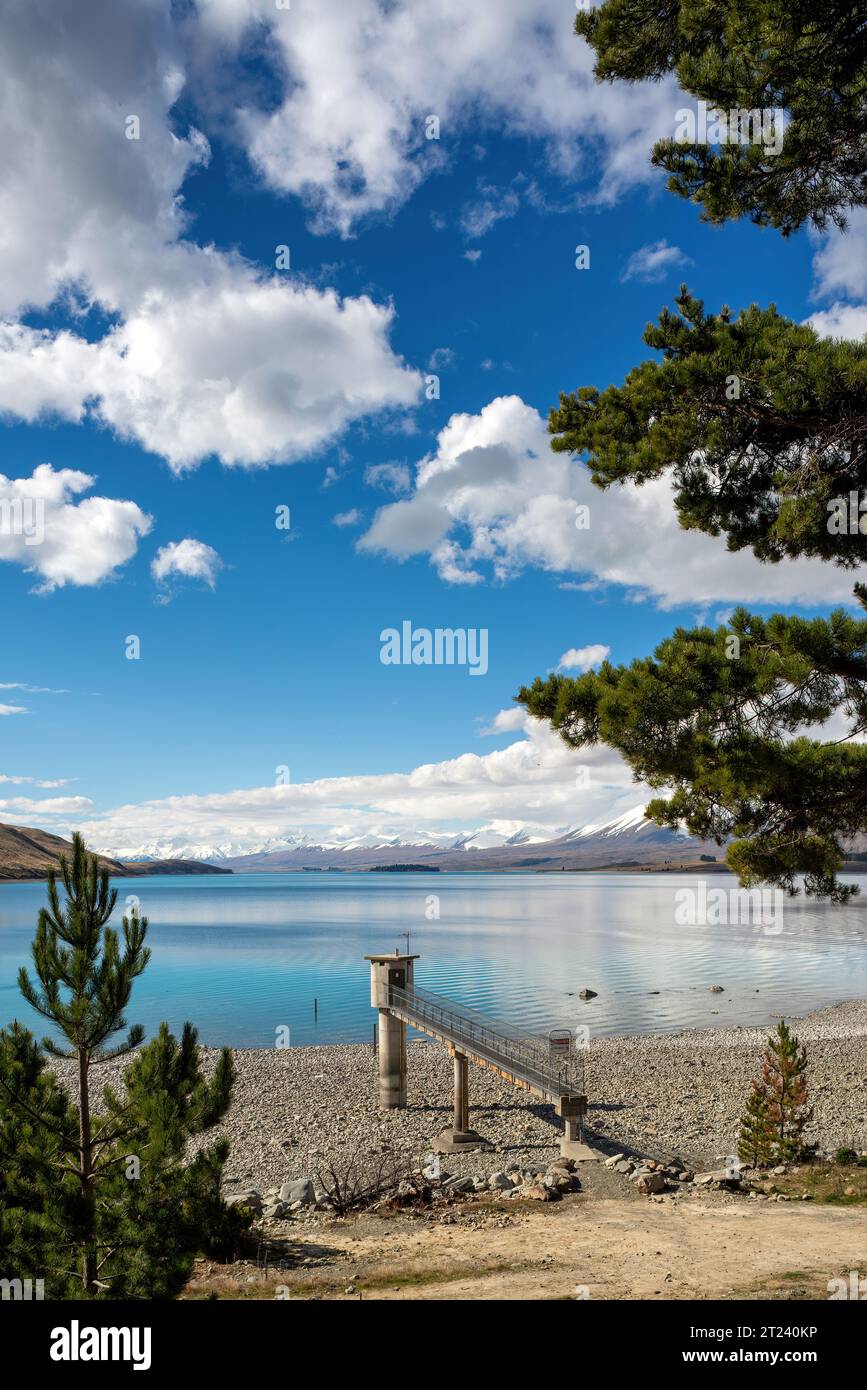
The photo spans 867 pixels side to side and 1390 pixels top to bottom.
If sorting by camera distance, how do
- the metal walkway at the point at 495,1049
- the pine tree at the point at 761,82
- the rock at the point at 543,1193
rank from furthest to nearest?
the metal walkway at the point at 495,1049 < the rock at the point at 543,1193 < the pine tree at the point at 761,82

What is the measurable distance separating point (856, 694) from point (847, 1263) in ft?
26.8

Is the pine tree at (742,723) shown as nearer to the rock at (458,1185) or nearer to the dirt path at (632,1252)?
the dirt path at (632,1252)

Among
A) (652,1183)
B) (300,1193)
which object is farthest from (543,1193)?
(300,1193)

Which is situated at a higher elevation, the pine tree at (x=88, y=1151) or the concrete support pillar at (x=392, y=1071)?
the pine tree at (x=88, y=1151)

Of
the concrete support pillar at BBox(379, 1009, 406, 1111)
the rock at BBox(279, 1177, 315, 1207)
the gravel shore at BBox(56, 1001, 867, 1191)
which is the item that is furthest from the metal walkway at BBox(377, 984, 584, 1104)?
the rock at BBox(279, 1177, 315, 1207)

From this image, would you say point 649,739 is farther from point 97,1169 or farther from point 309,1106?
point 309,1106

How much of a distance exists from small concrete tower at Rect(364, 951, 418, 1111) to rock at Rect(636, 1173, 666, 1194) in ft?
39.0

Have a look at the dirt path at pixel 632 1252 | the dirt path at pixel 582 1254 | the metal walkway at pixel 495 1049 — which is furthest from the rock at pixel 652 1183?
the metal walkway at pixel 495 1049

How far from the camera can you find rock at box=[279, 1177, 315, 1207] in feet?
63.2

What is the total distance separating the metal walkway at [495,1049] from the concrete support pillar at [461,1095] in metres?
0.52

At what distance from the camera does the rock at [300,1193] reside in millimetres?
19250

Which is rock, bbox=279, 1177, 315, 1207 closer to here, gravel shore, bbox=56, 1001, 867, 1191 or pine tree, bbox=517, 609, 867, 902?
gravel shore, bbox=56, 1001, 867, 1191

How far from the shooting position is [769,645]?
10922 millimetres

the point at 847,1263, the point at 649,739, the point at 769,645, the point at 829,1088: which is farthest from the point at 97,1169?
the point at 829,1088
